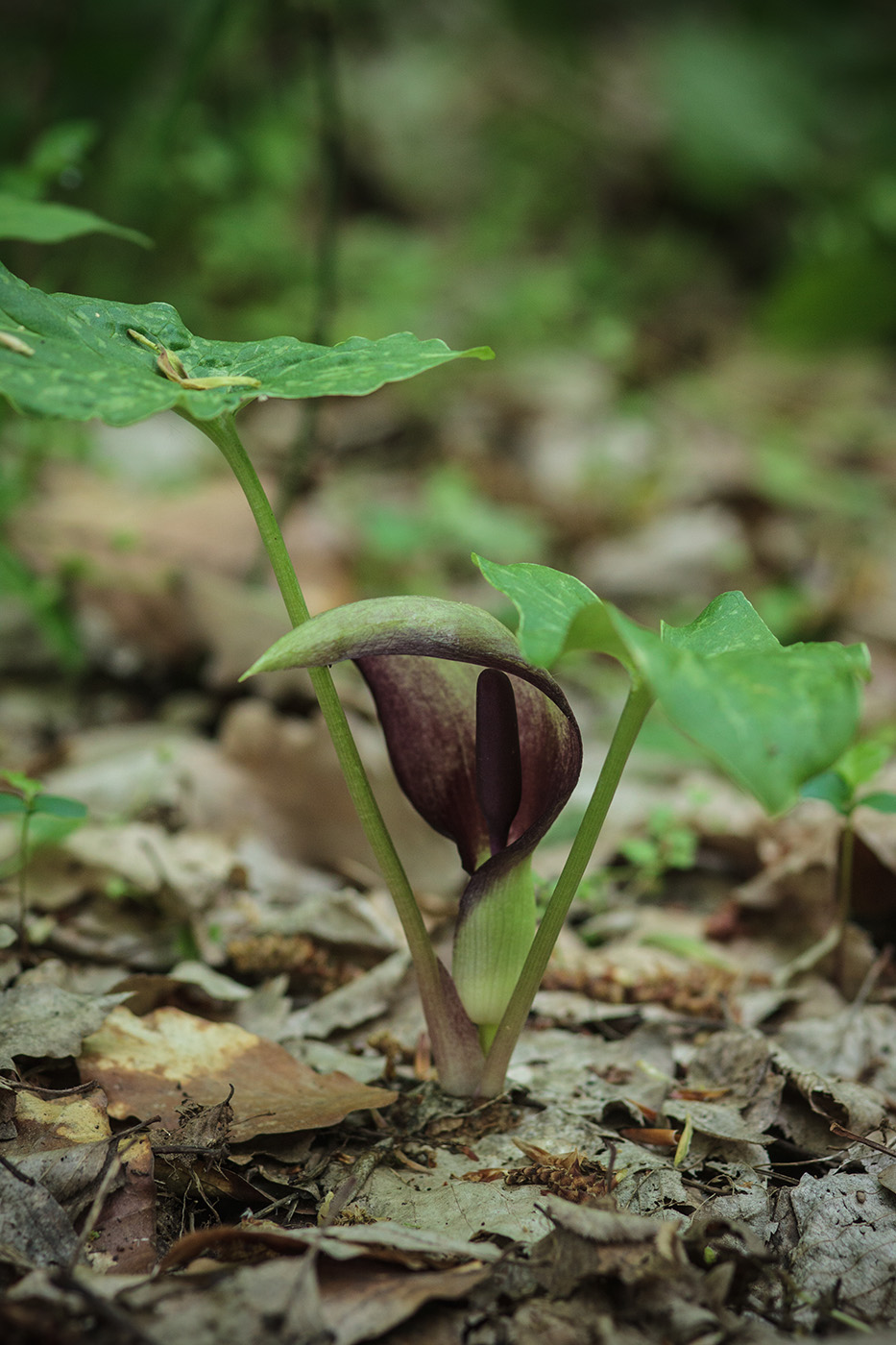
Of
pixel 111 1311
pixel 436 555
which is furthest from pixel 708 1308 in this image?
pixel 436 555

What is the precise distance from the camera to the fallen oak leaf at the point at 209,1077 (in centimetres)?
127

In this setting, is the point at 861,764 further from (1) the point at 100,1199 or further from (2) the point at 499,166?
(2) the point at 499,166

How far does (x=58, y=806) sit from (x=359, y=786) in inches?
20.7

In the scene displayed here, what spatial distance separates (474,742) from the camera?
1391mm

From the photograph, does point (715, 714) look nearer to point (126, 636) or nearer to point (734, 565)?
point (126, 636)

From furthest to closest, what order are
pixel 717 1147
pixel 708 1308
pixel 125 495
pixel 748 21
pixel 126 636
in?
1. pixel 748 21
2. pixel 125 495
3. pixel 126 636
4. pixel 717 1147
5. pixel 708 1308

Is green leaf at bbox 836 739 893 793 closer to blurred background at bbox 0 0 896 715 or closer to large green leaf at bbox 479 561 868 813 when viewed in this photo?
large green leaf at bbox 479 561 868 813

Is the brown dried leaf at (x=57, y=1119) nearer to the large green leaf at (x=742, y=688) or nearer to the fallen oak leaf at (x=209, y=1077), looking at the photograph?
the fallen oak leaf at (x=209, y=1077)

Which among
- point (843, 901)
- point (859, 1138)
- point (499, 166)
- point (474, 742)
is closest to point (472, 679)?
point (474, 742)

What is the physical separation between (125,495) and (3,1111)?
2.76 meters

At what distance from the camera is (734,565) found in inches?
Result: 149

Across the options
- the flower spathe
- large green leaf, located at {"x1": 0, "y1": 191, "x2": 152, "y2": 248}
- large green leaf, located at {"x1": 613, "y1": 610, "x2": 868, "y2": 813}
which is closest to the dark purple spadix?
the flower spathe

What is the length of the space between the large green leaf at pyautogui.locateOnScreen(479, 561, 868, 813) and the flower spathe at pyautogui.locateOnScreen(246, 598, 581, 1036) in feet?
0.45

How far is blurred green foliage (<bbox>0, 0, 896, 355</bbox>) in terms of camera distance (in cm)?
424
